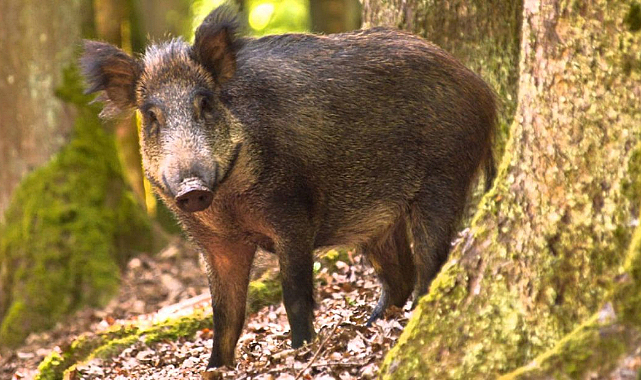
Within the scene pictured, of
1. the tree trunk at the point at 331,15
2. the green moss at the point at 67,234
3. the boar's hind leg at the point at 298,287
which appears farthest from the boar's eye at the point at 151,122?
the tree trunk at the point at 331,15

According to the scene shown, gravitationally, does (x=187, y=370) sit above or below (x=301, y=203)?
below

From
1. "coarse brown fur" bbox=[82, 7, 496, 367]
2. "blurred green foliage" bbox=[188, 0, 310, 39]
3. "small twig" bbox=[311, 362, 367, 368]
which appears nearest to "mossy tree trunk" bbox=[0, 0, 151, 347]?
"coarse brown fur" bbox=[82, 7, 496, 367]

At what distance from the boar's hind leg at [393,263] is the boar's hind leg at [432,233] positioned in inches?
21.3

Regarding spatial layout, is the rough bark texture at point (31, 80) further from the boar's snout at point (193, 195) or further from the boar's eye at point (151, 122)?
the boar's snout at point (193, 195)

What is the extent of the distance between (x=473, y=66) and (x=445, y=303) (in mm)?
3724

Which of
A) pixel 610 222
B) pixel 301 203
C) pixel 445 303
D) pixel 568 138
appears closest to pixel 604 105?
pixel 568 138

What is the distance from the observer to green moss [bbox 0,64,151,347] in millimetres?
11148

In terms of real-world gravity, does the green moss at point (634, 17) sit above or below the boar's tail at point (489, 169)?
above

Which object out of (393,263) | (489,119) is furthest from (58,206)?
(489,119)

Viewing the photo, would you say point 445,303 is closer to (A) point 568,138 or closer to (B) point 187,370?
(A) point 568,138

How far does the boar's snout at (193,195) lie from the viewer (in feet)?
18.5

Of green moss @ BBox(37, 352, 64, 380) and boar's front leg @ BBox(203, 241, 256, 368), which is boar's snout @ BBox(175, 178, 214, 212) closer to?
boar's front leg @ BBox(203, 241, 256, 368)

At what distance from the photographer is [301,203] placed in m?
6.58

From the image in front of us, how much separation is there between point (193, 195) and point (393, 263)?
242cm
